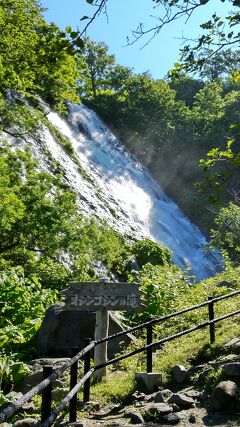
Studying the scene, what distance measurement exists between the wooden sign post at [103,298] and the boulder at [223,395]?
2687 millimetres

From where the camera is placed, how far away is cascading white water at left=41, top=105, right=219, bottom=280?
2362cm

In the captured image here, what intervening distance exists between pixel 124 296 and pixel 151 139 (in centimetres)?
3471

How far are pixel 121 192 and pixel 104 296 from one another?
68.0ft

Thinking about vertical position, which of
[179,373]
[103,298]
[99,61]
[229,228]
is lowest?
[179,373]

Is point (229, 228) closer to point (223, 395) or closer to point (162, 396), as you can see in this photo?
point (162, 396)

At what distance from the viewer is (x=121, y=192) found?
28.8m

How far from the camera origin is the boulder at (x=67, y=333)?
9914 mm

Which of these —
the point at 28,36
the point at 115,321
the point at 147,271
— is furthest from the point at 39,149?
the point at 115,321

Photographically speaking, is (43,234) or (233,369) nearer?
(233,369)

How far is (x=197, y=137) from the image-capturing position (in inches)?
1678

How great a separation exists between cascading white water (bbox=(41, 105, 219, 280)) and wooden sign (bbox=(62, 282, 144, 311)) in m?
12.8

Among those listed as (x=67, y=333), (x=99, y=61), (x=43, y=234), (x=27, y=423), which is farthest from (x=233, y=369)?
(x=99, y=61)

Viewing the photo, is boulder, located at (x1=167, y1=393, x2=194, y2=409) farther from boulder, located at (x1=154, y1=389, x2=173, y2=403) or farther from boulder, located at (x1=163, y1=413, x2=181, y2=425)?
boulder, located at (x1=163, y1=413, x2=181, y2=425)

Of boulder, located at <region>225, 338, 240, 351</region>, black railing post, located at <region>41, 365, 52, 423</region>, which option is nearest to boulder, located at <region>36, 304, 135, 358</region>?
boulder, located at <region>225, 338, 240, 351</region>
